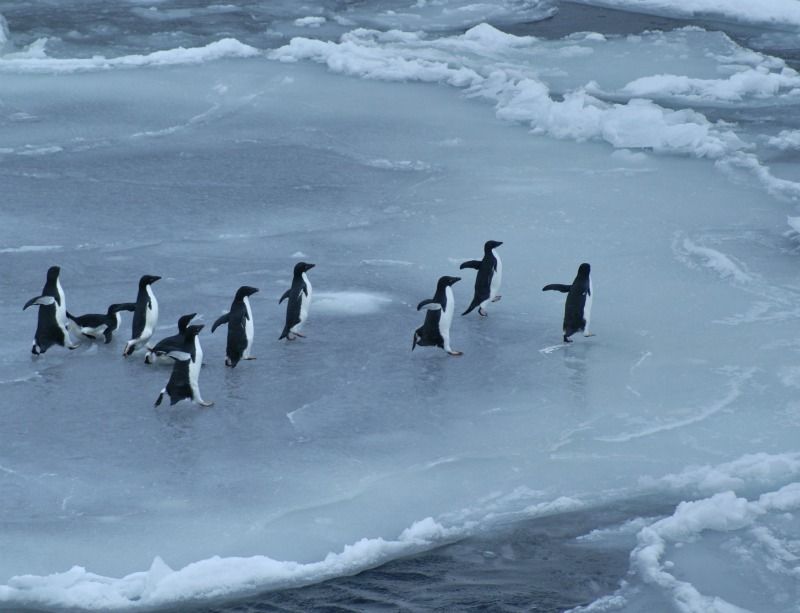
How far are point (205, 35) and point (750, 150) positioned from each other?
350 inches

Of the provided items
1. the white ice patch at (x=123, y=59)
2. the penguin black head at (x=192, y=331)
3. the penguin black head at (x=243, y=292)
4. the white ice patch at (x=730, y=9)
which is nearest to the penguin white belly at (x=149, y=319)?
the penguin black head at (x=243, y=292)

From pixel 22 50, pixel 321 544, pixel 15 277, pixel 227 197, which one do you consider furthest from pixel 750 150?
pixel 22 50

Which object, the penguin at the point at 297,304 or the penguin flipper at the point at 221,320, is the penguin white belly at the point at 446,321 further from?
the penguin flipper at the point at 221,320

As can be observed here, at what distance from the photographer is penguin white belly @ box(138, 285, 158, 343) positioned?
9.18m

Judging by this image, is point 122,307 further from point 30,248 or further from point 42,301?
point 30,248

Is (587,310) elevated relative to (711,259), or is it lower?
lower

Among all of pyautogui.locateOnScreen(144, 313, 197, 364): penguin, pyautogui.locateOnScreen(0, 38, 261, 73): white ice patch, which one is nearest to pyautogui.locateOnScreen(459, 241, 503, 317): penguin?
Result: pyautogui.locateOnScreen(144, 313, 197, 364): penguin

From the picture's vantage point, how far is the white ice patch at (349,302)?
394 inches

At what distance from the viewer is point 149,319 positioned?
9.20m

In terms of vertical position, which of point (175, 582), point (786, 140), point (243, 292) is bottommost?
point (175, 582)

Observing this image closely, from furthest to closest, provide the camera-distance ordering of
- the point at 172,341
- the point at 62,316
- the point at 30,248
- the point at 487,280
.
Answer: the point at 30,248, the point at 487,280, the point at 62,316, the point at 172,341

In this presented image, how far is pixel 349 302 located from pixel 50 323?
7.44 ft

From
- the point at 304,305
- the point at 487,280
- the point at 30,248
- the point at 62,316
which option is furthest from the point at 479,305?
the point at 30,248

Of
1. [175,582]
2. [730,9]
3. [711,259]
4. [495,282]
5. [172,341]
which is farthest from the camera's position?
[730,9]
